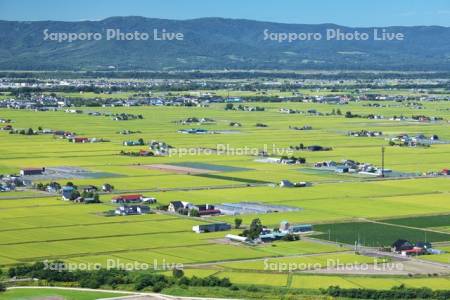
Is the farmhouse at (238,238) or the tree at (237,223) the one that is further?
the tree at (237,223)

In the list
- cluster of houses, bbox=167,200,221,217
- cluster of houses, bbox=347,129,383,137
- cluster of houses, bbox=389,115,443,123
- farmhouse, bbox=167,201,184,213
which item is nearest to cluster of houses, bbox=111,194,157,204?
cluster of houses, bbox=167,200,221,217

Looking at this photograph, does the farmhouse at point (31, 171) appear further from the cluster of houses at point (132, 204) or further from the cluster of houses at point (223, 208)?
the cluster of houses at point (223, 208)

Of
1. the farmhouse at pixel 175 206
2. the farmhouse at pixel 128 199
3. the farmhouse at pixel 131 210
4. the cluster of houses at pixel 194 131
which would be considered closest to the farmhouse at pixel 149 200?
the farmhouse at pixel 128 199

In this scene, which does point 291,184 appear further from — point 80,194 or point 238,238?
point 238,238

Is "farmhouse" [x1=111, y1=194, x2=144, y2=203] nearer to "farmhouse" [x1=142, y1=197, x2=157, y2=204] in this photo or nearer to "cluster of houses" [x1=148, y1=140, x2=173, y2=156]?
"farmhouse" [x1=142, y1=197, x2=157, y2=204]

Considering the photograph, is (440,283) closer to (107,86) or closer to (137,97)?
(137,97)

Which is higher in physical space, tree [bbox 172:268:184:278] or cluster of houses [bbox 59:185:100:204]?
cluster of houses [bbox 59:185:100:204]
